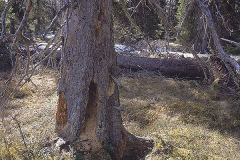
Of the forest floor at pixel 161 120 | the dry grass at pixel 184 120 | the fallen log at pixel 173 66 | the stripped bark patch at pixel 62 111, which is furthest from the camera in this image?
the fallen log at pixel 173 66

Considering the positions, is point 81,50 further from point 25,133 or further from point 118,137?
point 25,133

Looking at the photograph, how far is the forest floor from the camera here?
3842 mm

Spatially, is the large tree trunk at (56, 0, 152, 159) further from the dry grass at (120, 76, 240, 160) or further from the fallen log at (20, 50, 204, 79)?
the fallen log at (20, 50, 204, 79)

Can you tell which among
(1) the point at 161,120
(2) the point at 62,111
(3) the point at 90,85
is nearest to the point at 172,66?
(1) the point at 161,120

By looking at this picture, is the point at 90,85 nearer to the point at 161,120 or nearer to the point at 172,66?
the point at 161,120

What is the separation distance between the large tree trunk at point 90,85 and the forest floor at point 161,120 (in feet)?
1.38

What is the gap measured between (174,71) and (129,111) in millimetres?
4212

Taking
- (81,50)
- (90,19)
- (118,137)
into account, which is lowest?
(118,137)

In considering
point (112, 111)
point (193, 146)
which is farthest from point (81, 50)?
point (193, 146)

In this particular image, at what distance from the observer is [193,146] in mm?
4312

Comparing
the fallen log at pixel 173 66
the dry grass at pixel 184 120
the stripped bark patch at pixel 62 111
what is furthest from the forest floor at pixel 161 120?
the fallen log at pixel 173 66

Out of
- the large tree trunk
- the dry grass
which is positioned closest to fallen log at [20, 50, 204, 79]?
the dry grass

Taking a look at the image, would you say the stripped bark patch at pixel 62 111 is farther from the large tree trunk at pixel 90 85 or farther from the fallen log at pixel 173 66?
the fallen log at pixel 173 66

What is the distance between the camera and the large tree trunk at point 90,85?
3.07m
